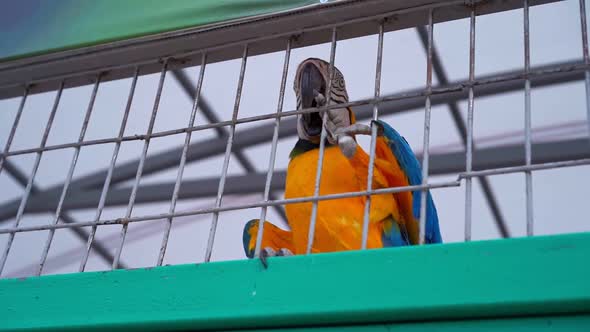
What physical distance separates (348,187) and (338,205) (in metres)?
0.09

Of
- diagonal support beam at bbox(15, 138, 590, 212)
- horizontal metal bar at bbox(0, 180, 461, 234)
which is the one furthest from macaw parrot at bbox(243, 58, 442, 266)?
diagonal support beam at bbox(15, 138, 590, 212)

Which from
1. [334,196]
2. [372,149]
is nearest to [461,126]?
[372,149]

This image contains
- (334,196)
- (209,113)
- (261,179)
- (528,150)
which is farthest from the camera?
(261,179)

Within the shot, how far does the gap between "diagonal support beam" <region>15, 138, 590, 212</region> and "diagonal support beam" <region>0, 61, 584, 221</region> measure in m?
0.09

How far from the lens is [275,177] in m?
4.39

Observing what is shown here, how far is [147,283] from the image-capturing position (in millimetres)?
1619

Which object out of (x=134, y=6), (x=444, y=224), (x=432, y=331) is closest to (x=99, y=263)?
(x=444, y=224)

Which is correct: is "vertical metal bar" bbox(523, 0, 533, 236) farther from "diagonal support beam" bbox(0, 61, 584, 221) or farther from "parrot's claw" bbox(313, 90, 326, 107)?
"diagonal support beam" bbox(0, 61, 584, 221)

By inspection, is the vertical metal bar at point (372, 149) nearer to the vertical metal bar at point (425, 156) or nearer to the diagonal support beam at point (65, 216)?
the vertical metal bar at point (425, 156)

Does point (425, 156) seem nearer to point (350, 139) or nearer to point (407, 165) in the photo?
point (350, 139)

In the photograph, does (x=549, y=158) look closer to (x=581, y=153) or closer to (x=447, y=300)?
(x=581, y=153)

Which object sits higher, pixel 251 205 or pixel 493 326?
pixel 251 205

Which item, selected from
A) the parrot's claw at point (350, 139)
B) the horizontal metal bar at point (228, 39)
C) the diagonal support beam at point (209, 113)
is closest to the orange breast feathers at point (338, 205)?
the parrot's claw at point (350, 139)

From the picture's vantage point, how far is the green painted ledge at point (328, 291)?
4.28ft
